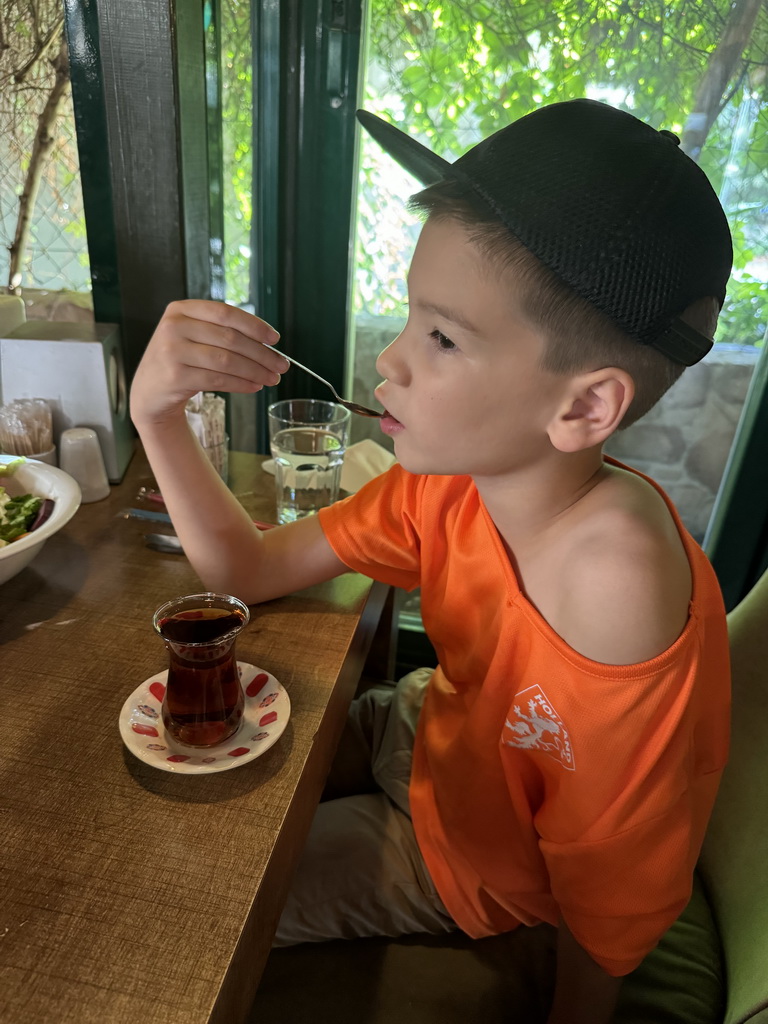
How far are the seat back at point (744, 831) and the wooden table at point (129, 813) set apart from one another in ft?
1.61

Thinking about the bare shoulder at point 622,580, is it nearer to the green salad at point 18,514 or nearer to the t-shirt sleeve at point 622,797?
the t-shirt sleeve at point 622,797

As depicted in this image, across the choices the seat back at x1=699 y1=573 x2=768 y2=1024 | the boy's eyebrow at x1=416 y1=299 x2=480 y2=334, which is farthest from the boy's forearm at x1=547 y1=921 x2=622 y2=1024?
the boy's eyebrow at x1=416 y1=299 x2=480 y2=334

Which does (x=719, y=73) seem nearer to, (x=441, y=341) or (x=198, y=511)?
(x=441, y=341)

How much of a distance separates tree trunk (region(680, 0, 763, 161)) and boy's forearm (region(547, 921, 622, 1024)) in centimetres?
152

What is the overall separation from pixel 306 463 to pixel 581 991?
83 cm

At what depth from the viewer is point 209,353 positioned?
0.85 meters

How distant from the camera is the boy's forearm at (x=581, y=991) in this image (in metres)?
0.77

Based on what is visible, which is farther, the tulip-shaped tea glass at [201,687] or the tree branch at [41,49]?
the tree branch at [41,49]

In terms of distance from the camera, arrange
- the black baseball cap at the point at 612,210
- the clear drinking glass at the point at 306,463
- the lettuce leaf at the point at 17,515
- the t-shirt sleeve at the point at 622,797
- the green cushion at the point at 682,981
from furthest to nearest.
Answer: the clear drinking glass at the point at 306,463 < the lettuce leaf at the point at 17,515 < the green cushion at the point at 682,981 < the t-shirt sleeve at the point at 622,797 < the black baseball cap at the point at 612,210

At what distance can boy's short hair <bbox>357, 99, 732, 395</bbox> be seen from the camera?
615 mm

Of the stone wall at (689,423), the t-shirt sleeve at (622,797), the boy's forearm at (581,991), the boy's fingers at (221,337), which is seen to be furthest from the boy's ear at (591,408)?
the stone wall at (689,423)

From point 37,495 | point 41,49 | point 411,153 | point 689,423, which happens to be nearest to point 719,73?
point 689,423

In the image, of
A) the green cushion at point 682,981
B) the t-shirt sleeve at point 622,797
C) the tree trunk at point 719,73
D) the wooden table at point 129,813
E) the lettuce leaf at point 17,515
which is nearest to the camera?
the wooden table at point 129,813

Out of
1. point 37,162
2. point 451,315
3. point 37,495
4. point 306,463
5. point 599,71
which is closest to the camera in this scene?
point 451,315
